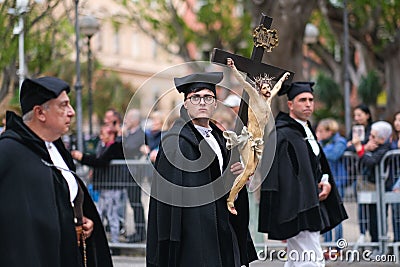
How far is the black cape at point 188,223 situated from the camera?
599 centimetres

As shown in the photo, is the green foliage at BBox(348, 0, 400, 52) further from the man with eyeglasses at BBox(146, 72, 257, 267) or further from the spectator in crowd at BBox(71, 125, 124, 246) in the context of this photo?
the man with eyeglasses at BBox(146, 72, 257, 267)

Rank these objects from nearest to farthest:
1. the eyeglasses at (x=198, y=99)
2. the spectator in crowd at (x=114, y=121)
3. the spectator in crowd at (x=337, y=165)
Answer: the eyeglasses at (x=198, y=99), the spectator in crowd at (x=337, y=165), the spectator in crowd at (x=114, y=121)

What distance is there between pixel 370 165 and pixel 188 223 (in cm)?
454

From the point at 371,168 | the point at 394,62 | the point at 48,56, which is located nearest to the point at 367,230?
the point at 371,168

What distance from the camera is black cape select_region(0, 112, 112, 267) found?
16.1 feet

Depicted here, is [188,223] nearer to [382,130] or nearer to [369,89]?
[382,130]

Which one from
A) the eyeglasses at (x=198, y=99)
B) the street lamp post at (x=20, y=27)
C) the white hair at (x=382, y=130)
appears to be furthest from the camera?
the street lamp post at (x=20, y=27)

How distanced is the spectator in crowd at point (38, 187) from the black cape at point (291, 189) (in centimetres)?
296

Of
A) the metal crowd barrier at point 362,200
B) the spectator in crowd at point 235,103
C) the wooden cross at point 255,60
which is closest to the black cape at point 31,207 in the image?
the wooden cross at point 255,60

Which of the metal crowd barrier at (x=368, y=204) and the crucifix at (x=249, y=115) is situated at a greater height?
the crucifix at (x=249, y=115)

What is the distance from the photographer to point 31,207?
4973 millimetres

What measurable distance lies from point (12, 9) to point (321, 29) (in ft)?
66.5

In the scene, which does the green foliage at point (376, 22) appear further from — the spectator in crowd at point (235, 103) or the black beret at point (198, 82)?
the black beret at point (198, 82)

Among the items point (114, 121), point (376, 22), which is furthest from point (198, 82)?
point (376, 22)
